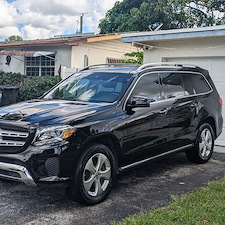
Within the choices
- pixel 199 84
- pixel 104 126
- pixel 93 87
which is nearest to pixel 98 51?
pixel 199 84

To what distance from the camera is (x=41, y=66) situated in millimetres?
16812

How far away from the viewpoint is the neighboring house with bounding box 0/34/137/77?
15.2m

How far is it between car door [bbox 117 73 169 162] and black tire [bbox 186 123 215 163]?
48.5 inches

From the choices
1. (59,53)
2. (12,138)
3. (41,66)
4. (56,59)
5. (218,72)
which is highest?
(59,53)

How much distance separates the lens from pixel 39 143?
3.98 meters

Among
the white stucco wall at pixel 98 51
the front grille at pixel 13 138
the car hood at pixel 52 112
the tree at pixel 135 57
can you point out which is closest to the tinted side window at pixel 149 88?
the car hood at pixel 52 112

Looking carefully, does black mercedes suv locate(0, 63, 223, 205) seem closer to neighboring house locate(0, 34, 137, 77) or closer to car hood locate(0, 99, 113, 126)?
car hood locate(0, 99, 113, 126)

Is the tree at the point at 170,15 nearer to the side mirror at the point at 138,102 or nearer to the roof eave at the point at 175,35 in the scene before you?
the roof eave at the point at 175,35

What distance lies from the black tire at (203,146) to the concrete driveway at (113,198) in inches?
11.7

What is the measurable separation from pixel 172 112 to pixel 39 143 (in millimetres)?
2548

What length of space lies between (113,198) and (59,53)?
11970mm

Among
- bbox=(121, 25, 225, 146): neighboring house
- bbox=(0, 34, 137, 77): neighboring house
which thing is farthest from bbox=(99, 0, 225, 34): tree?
bbox=(121, 25, 225, 146): neighboring house

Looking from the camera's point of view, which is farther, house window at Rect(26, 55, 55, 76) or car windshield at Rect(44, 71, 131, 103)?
house window at Rect(26, 55, 55, 76)

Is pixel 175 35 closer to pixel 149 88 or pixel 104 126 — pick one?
pixel 149 88
